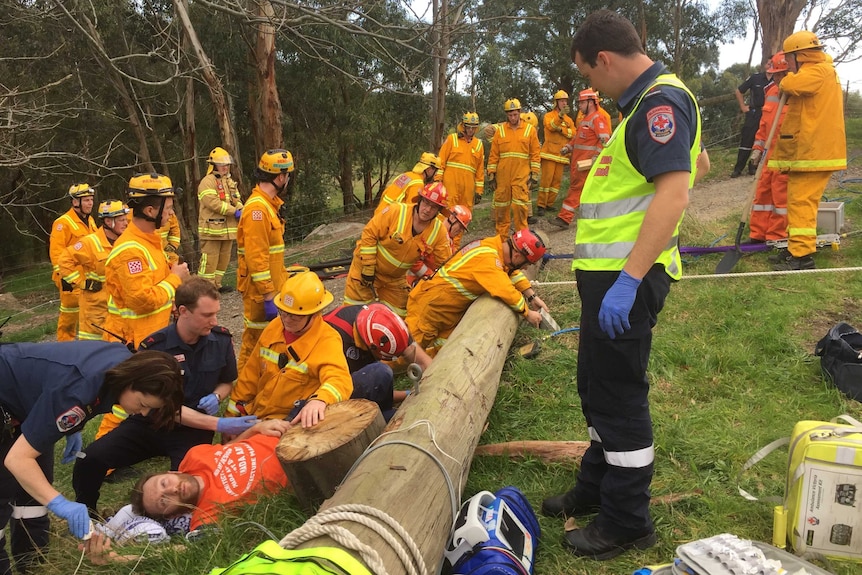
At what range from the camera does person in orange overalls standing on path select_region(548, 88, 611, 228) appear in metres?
8.92

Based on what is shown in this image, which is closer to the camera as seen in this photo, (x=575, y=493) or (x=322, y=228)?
(x=575, y=493)

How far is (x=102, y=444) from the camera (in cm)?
343

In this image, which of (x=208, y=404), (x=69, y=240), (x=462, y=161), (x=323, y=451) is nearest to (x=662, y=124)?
(x=323, y=451)

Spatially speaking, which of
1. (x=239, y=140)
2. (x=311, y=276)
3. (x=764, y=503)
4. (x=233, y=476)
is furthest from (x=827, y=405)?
(x=239, y=140)

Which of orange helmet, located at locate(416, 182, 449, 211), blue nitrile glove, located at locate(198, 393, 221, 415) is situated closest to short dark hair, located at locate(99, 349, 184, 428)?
blue nitrile glove, located at locate(198, 393, 221, 415)

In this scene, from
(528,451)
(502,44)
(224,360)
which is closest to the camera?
(528,451)

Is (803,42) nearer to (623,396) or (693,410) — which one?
(693,410)

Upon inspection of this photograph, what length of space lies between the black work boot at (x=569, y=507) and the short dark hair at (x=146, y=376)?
6.17 feet

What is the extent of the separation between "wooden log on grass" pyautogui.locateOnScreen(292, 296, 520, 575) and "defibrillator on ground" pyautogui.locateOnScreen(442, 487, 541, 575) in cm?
8

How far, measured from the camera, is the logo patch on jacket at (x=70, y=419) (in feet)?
8.02

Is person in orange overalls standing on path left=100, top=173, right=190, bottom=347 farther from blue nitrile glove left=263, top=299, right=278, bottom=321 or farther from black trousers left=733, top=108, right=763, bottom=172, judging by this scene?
black trousers left=733, top=108, right=763, bottom=172

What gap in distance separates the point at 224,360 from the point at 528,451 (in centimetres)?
205

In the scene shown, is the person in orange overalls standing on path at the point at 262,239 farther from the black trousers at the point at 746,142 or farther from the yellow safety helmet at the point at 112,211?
the black trousers at the point at 746,142

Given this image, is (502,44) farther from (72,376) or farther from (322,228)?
(72,376)
